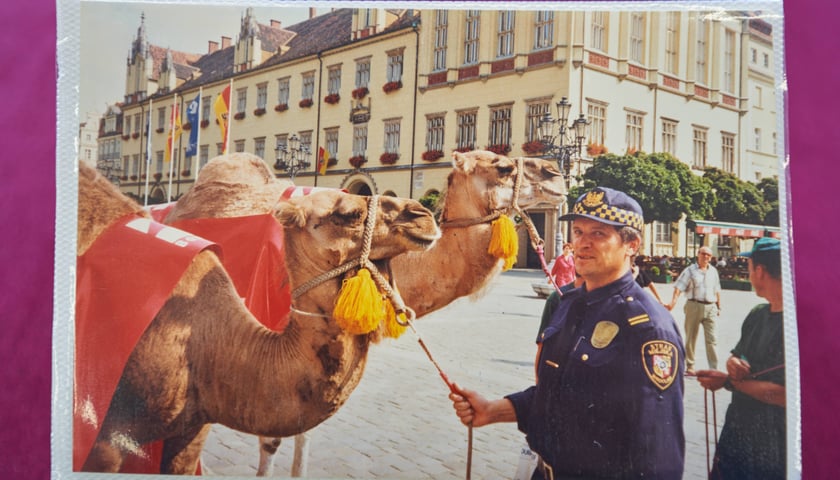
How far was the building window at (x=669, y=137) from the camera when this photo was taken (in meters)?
3.30

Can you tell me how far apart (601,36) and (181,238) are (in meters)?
A: 2.53

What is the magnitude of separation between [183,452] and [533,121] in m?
2.59

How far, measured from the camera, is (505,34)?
3.31m

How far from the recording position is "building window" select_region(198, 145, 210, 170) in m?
3.48

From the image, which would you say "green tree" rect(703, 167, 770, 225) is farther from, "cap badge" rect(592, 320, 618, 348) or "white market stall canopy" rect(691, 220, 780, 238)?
"cap badge" rect(592, 320, 618, 348)

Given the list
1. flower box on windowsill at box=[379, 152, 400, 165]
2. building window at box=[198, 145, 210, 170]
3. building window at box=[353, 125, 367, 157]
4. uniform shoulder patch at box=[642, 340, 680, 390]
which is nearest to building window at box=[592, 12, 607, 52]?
flower box on windowsill at box=[379, 152, 400, 165]

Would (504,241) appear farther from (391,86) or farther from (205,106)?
(205,106)

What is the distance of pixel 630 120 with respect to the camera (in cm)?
330

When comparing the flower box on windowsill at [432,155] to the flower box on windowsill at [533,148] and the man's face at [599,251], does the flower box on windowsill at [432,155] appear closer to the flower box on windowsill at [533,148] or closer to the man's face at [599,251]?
the flower box on windowsill at [533,148]

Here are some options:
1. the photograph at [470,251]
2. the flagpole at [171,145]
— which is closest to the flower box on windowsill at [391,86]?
the photograph at [470,251]

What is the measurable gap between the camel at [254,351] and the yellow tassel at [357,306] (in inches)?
2.5

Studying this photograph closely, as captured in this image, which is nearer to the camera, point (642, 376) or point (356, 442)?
point (642, 376)
